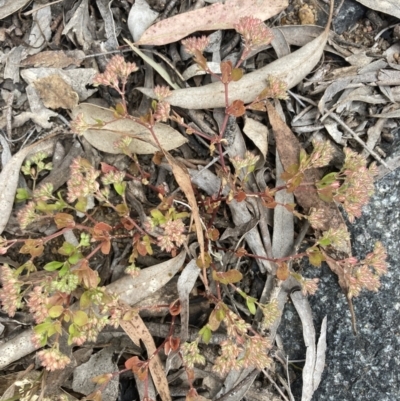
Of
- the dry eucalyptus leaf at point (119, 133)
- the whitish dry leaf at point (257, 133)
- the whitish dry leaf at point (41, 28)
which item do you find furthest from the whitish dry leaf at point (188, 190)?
the whitish dry leaf at point (41, 28)

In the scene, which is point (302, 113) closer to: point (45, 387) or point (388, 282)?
point (388, 282)

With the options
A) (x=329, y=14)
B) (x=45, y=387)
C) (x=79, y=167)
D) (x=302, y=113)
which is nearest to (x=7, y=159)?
(x=79, y=167)

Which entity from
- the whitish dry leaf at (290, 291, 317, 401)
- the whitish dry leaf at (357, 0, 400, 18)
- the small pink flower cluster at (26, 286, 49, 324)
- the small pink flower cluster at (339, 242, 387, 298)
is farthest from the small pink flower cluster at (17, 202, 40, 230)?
the whitish dry leaf at (357, 0, 400, 18)

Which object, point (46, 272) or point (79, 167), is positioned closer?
point (79, 167)

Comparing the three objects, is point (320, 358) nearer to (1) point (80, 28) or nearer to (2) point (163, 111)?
(2) point (163, 111)

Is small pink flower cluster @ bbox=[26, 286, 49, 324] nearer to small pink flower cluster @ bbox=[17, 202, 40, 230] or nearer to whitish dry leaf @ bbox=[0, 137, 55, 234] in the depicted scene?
small pink flower cluster @ bbox=[17, 202, 40, 230]

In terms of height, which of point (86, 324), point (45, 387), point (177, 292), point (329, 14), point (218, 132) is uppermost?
point (329, 14)

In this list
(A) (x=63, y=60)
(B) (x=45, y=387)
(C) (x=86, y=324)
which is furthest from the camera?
(A) (x=63, y=60)
